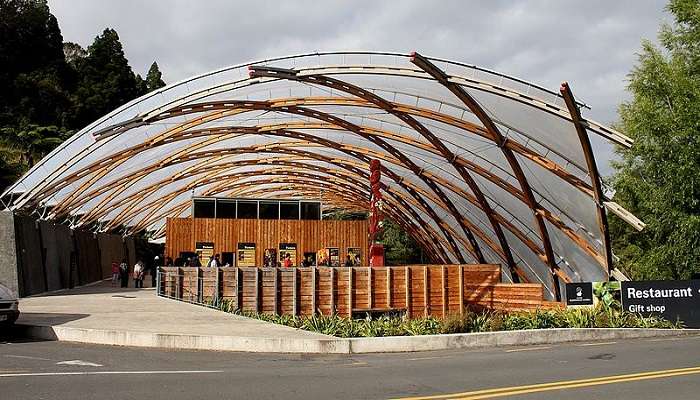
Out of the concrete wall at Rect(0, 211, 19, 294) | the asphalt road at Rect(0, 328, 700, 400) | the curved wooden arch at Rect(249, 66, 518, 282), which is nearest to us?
the asphalt road at Rect(0, 328, 700, 400)

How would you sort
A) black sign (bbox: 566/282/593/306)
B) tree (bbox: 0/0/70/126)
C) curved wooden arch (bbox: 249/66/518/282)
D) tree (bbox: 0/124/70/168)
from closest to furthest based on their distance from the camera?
black sign (bbox: 566/282/593/306) < curved wooden arch (bbox: 249/66/518/282) < tree (bbox: 0/124/70/168) < tree (bbox: 0/0/70/126)

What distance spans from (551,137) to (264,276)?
473 inches

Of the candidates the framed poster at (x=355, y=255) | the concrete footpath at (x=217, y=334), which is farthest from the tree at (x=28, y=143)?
the concrete footpath at (x=217, y=334)

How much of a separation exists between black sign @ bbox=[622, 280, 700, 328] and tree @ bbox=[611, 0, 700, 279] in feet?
27.1

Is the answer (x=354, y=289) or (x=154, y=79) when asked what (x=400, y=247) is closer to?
(x=154, y=79)

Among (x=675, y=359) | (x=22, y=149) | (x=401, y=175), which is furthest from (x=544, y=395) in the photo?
(x=22, y=149)

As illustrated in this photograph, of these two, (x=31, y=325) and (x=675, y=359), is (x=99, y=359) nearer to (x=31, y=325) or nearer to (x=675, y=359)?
(x=31, y=325)

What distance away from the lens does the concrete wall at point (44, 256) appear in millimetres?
24875

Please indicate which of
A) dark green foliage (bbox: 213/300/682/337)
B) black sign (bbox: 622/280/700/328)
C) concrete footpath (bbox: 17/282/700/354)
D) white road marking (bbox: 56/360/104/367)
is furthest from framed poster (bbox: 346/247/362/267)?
white road marking (bbox: 56/360/104/367)

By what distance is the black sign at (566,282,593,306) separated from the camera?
21.8 metres

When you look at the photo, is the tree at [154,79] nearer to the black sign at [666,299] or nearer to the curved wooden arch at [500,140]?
the curved wooden arch at [500,140]

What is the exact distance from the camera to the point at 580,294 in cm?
2208

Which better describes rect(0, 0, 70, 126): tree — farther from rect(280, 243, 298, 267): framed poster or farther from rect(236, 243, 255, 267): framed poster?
rect(280, 243, 298, 267): framed poster

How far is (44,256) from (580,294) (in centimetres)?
2248
